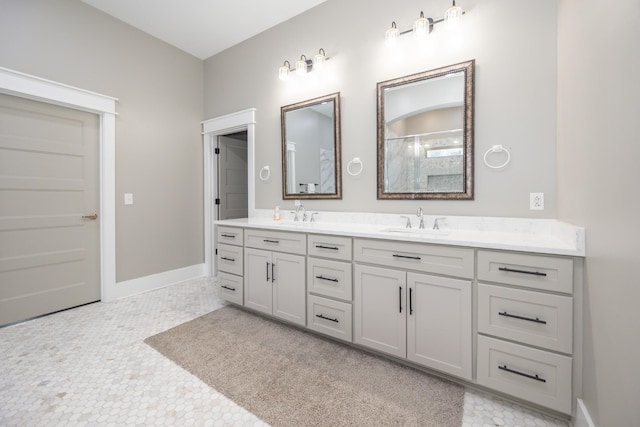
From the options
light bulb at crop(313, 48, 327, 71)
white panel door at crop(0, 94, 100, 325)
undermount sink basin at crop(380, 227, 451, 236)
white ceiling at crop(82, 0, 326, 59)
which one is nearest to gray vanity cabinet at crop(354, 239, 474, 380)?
undermount sink basin at crop(380, 227, 451, 236)

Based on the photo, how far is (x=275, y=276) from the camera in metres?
2.39

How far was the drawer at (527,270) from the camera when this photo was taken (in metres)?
1.32

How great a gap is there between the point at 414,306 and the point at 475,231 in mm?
717

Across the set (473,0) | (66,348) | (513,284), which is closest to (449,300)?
(513,284)

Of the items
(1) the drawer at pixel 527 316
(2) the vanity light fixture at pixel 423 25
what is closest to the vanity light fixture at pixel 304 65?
(2) the vanity light fixture at pixel 423 25

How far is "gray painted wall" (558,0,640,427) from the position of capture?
865 millimetres

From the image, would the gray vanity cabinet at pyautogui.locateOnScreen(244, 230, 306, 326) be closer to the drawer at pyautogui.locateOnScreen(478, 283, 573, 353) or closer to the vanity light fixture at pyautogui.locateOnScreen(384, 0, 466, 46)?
the drawer at pyautogui.locateOnScreen(478, 283, 573, 353)

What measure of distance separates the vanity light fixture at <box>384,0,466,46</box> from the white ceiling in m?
0.95

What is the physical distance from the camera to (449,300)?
1.60m

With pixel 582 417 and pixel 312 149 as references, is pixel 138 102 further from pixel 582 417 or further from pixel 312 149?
pixel 582 417

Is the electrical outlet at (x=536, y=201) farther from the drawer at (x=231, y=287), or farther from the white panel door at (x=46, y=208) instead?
the white panel door at (x=46, y=208)

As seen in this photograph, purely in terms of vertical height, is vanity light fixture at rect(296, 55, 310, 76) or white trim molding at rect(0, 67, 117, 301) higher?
vanity light fixture at rect(296, 55, 310, 76)

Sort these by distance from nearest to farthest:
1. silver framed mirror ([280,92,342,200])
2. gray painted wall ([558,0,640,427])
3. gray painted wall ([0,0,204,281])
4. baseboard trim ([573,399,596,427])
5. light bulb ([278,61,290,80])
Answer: gray painted wall ([558,0,640,427])
baseboard trim ([573,399,596,427])
gray painted wall ([0,0,204,281])
silver framed mirror ([280,92,342,200])
light bulb ([278,61,290,80])

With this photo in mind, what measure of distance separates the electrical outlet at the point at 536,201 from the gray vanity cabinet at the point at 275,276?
156 centimetres
